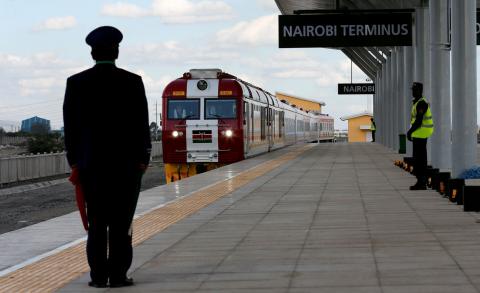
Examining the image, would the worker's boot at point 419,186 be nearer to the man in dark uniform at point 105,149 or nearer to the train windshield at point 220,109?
the man in dark uniform at point 105,149

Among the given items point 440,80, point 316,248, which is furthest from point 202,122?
point 316,248

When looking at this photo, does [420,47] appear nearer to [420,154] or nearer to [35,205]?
[420,154]

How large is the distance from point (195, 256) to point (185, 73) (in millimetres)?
20528

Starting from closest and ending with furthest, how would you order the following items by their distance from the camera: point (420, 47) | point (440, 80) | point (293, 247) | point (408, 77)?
point (293, 247) < point (440, 80) < point (420, 47) < point (408, 77)

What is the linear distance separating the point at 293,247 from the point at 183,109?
19510 millimetres

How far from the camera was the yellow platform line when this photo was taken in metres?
6.73

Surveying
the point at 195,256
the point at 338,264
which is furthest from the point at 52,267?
the point at 338,264

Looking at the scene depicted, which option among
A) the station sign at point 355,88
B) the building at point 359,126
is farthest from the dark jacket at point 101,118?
the building at point 359,126

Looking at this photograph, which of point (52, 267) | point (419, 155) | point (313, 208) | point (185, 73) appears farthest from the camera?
point (185, 73)

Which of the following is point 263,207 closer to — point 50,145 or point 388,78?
point 388,78

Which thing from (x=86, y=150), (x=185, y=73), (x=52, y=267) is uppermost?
(x=185, y=73)

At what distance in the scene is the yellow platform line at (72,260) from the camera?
6.73 meters

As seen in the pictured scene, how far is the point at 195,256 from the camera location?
25.9 ft

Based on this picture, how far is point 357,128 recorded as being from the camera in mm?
109625
